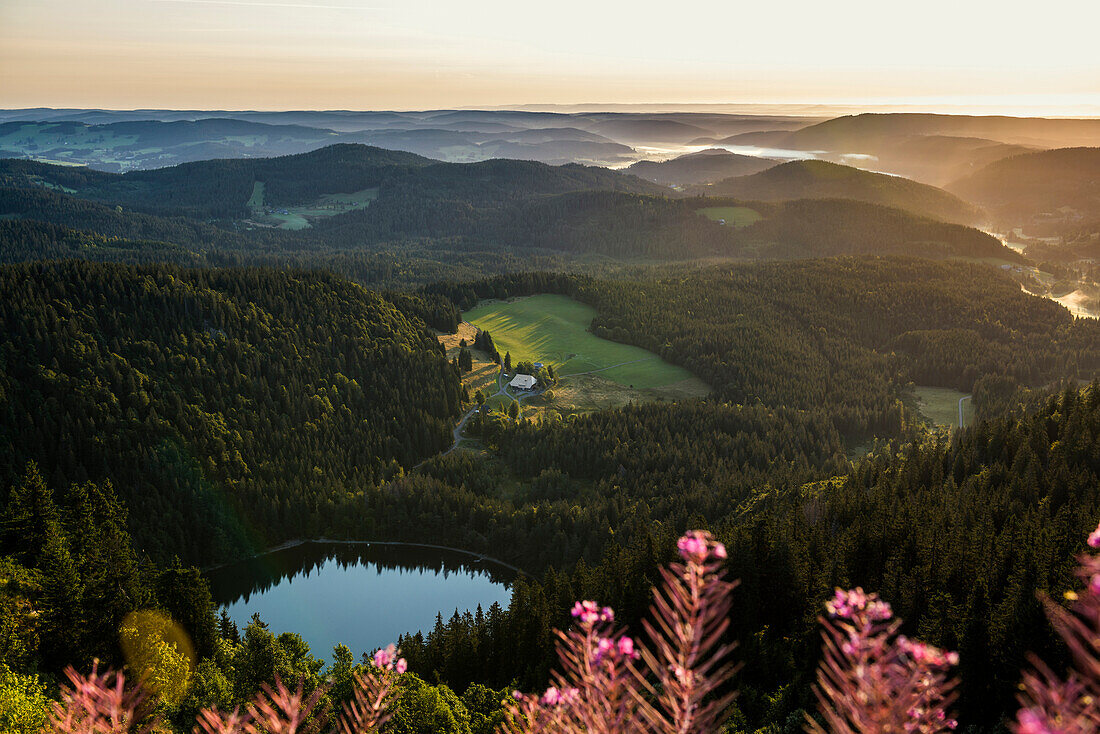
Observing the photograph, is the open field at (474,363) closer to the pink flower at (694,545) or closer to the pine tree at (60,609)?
the pine tree at (60,609)

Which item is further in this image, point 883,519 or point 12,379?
point 12,379

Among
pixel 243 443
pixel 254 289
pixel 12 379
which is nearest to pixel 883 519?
pixel 243 443

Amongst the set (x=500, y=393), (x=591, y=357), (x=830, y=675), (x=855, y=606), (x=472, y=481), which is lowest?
(x=472, y=481)

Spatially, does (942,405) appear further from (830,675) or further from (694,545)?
(694,545)

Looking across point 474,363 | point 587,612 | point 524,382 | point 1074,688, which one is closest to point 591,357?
point 474,363

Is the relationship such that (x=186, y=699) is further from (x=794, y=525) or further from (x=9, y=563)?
(x=794, y=525)

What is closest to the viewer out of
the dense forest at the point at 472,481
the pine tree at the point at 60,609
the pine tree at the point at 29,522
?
the dense forest at the point at 472,481

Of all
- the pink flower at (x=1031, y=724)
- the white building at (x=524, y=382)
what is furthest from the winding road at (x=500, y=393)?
the pink flower at (x=1031, y=724)
